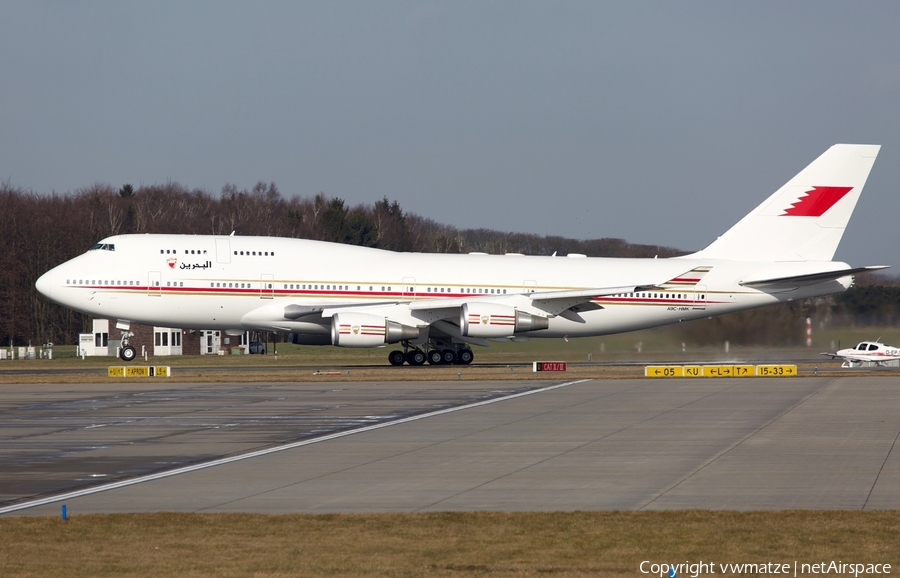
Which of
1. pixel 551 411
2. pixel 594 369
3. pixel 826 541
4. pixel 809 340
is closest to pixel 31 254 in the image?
pixel 594 369

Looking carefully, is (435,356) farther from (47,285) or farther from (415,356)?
(47,285)

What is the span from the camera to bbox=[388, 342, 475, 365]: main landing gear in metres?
42.4

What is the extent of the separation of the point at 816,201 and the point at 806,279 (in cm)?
408

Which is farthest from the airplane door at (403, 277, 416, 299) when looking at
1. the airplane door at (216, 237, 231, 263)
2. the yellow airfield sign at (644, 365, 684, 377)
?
the yellow airfield sign at (644, 365, 684, 377)

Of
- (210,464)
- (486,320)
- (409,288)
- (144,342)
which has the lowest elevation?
(210,464)

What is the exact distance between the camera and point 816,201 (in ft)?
141

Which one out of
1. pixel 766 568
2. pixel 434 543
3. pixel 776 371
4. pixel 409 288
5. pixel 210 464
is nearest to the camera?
pixel 766 568

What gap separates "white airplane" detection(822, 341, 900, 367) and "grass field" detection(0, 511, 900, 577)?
3308 cm

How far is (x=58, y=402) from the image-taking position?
91.9 feet

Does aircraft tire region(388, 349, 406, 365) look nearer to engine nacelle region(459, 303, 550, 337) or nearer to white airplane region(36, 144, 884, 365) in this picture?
white airplane region(36, 144, 884, 365)

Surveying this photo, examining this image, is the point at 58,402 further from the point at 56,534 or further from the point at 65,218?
the point at 65,218

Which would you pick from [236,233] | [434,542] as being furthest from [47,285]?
[236,233]

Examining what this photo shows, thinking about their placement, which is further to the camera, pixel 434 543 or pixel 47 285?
pixel 47 285

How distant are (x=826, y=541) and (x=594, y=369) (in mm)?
29824
